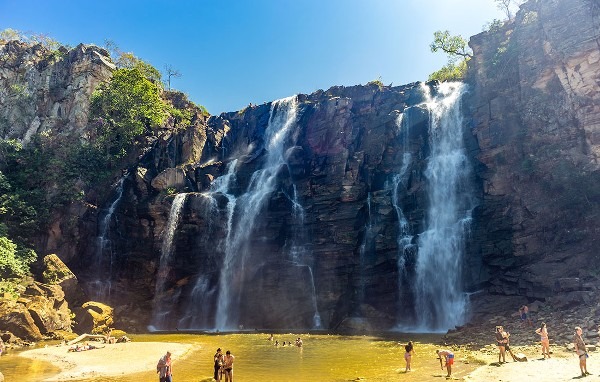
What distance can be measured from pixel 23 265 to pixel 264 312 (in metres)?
22.9

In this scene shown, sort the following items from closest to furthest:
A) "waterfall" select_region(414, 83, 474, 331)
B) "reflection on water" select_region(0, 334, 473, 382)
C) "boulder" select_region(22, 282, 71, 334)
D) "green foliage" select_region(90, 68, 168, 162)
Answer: "reflection on water" select_region(0, 334, 473, 382) → "boulder" select_region(22, 282, 71, 334) → "waterfall" select_region(414, 83, 474, 331) → "green foliage" select_region(90, 68, 168, 162)

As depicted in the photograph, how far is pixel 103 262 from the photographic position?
4416 cm

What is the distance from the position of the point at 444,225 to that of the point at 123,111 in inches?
1809

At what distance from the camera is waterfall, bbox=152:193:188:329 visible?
41.3 metres

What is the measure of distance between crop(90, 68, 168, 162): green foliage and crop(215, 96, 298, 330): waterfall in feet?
61.1

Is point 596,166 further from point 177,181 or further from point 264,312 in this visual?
point 177,181

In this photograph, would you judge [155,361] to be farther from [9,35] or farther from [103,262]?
[9,35]

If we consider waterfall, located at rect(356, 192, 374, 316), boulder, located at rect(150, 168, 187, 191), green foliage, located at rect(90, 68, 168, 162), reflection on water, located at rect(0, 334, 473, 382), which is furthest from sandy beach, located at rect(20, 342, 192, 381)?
green foliage, located at rect(90, 68, 168, 162)

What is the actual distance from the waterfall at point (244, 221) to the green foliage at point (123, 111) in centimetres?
1861

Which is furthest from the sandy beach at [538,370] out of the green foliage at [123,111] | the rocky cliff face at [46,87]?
the rocky cliff face at [46,87]

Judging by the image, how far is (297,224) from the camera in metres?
42.6

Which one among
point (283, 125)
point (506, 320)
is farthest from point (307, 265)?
point (283, 125)

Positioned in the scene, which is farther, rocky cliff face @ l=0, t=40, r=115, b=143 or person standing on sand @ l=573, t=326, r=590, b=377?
rocky cliff face @ l=0, t=40, r=115, b=143

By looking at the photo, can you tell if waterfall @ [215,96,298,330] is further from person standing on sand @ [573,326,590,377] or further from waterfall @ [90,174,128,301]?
person standing on sand @ [573,326,590,377]
